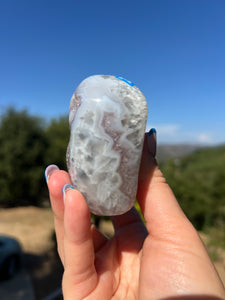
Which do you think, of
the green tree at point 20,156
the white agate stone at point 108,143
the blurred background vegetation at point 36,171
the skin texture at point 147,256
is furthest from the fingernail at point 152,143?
the green tree at point 20,156

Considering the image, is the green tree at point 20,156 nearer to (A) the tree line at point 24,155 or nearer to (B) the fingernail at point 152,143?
(A) the tree line at point 24,155

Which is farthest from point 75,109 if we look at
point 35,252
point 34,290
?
point 35,252

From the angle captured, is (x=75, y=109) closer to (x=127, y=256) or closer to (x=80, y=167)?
(x=80, y=167)

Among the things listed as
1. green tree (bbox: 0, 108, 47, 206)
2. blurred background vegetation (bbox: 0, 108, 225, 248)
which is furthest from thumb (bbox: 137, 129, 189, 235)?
green tree (bbox: 0, 108, 47, 206)

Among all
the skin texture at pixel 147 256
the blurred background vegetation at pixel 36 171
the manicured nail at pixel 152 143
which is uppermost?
the manicured nail at pixel 152 143

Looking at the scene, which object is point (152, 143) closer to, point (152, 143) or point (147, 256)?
point (152, 143)
